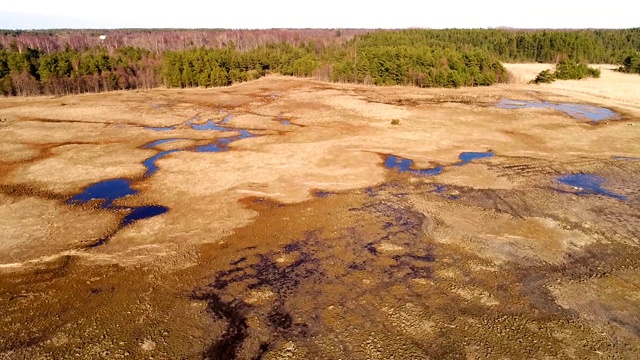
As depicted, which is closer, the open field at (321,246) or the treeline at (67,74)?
the open field at (321,246)

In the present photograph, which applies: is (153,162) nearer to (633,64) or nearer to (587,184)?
(587,184)

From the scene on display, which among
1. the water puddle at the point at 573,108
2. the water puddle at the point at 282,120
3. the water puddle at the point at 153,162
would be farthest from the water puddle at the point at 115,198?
the water puddle at the point at 573,108

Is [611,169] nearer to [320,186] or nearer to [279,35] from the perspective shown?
[320,186]

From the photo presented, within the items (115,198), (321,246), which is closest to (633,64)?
(321,246)

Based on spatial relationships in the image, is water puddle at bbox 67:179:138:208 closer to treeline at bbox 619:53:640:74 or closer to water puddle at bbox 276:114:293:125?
water puddle at bbox 276:114:293:125

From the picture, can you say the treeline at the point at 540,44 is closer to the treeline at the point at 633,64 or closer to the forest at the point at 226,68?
the treeline at the point at 633,64

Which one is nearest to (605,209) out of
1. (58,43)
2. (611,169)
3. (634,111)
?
(611,169)
